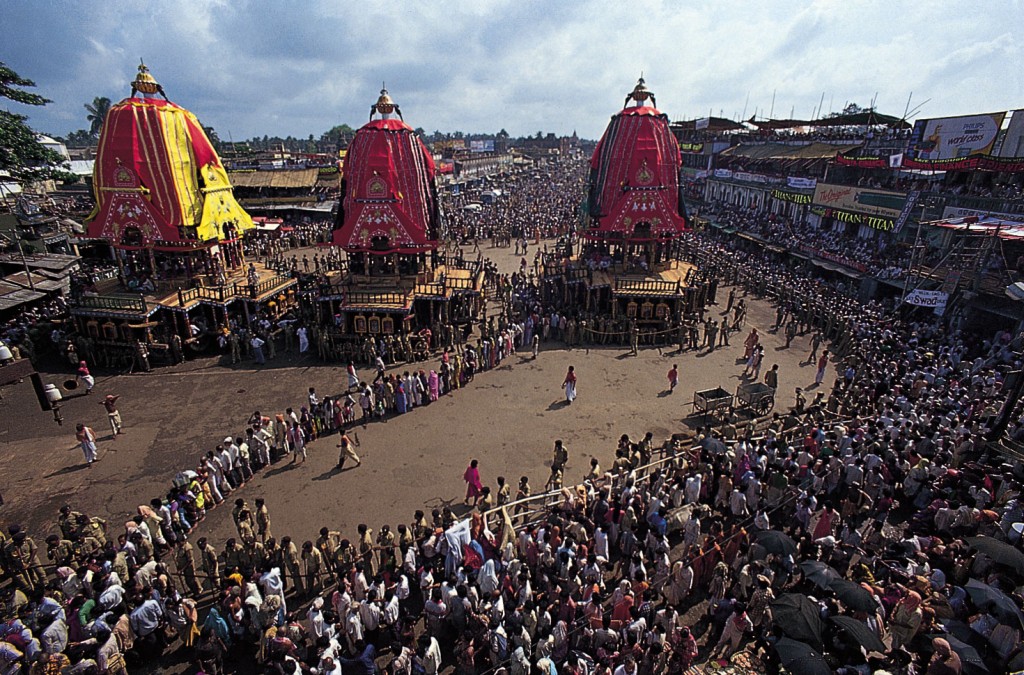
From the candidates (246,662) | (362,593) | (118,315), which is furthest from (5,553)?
(118,315)

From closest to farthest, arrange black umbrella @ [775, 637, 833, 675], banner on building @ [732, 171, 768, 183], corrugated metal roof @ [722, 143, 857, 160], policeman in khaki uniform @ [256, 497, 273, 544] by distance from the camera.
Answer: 1. black umbrella @ [775, 637, 833, 675]
2. policeman in khaki uniform @ [256, 497, 273, 544]
3. corrugated metal roof @ [722, 143, 857, 160]
4. banner on building @ [732, 171, 768, 183]

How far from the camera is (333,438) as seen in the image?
14.1 m

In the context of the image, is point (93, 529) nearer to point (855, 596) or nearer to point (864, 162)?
point (855, 596)

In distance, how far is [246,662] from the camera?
795 centimetres

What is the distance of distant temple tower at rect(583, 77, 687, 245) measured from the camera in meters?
23.3

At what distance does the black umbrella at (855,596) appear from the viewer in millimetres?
7230

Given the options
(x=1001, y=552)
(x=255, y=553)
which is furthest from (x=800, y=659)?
(x=255, y=553)

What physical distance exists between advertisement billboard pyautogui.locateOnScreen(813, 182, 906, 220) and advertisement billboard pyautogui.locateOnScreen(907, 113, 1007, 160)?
8.29ft

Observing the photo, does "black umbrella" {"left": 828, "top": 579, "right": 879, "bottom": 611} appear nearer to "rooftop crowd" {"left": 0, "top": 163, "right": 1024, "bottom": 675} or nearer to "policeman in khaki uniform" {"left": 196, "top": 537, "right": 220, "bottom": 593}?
"rooftop crowd" {"left": 0, "top": 163, "right": 1024, "bottom": 675}

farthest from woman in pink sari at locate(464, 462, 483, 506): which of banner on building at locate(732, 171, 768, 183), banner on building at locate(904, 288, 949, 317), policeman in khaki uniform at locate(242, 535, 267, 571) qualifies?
banner on building at locate(732, 171, 768, 183)

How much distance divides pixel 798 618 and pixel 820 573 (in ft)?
4.02

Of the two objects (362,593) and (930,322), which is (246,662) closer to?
(362,593)

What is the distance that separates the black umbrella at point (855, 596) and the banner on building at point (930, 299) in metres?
17.3

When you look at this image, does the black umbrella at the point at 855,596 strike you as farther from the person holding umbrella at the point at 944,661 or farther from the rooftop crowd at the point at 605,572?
the person holding umbrella at the point at 944,661
